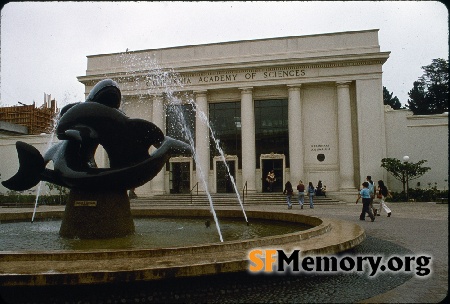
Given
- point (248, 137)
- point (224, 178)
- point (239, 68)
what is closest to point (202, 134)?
point (248, 137)

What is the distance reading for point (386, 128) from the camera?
31938mm

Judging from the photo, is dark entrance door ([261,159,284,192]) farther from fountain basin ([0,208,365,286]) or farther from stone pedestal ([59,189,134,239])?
fountain basin ([0,208,365,286])

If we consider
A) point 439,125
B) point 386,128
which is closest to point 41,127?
point 386,128

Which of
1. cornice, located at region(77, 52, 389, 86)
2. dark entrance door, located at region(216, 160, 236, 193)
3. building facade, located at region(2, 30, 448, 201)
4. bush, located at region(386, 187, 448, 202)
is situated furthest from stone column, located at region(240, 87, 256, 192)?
bush, located at region(386, 187, 448, 202)

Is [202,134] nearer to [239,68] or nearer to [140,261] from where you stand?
[239,68]

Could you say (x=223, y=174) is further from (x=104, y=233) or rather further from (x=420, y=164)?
(x=104, y=233)

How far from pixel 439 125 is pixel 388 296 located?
1208 inches

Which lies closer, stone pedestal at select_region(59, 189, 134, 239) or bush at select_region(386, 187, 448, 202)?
stone pedestal at select_region(59, 189, 134, 239)

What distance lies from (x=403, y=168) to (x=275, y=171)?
10.2 meters

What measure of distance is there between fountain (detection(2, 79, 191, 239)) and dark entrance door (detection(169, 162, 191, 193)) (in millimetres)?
26400

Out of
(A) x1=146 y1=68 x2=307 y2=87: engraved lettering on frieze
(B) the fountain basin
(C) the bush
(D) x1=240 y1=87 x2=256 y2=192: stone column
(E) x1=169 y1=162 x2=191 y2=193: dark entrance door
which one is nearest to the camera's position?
(B) the fountain basin

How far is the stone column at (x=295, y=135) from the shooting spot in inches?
1260

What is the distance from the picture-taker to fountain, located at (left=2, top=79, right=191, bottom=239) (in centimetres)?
806

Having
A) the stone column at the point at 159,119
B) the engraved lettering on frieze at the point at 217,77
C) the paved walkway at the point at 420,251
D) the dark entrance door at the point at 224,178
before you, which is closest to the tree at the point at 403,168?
the engraved lettering on frieze at the point at 217,77
